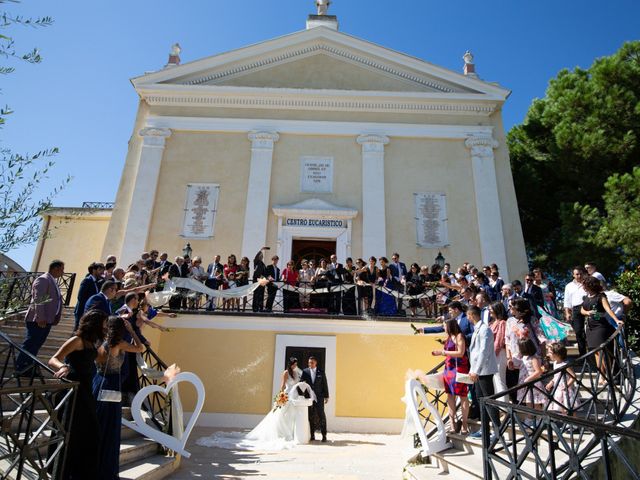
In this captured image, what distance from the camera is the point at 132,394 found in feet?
21.8

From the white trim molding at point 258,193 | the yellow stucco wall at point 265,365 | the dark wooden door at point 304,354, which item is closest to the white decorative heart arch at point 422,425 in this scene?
the yellow stucco wall at point 265,365

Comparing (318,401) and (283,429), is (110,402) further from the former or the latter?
(318,401)

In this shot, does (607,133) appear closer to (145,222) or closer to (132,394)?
(145,222)

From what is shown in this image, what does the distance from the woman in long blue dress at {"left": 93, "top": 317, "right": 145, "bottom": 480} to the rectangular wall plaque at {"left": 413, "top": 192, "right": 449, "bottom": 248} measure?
10828mm

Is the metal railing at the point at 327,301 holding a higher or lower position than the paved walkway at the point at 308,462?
higher

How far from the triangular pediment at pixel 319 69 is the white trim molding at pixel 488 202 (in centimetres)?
212

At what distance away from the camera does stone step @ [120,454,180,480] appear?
488 centimetres

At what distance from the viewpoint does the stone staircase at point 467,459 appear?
479 cm

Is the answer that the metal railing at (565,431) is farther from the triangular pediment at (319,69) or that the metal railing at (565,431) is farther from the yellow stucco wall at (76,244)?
the yellow stucco wall at (76,244)

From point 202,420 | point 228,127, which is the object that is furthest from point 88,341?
point 228,127

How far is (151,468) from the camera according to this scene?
5.27 metres

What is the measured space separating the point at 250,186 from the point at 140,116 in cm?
488

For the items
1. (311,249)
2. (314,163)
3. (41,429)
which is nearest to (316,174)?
(314,163)

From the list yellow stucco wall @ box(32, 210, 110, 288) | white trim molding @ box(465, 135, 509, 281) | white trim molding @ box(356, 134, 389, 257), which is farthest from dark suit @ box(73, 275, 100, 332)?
white trim molding @ box(465, 135, 509, 281)
